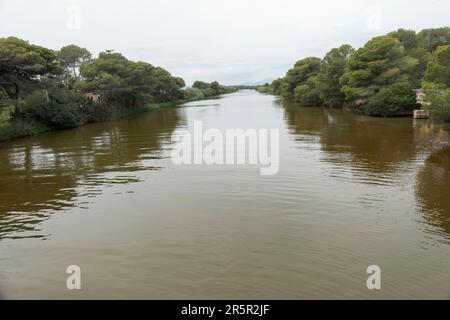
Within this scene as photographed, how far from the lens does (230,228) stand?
27.8 ft

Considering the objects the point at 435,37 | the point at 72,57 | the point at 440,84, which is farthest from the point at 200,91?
the point at 440,84

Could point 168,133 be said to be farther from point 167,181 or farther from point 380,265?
point 380,265

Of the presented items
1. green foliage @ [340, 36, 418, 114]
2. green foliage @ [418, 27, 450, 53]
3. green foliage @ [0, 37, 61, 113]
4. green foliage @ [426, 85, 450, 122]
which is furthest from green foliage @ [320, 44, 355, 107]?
green foliage @ [0, 37, 61, 113]

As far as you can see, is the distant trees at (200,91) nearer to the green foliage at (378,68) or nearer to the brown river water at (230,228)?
the green foliage at (378,68)

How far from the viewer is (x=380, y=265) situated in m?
6.71

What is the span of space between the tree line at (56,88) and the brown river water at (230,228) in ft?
40.9

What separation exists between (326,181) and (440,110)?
1032 centimetres

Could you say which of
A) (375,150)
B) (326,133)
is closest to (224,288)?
(375,150)

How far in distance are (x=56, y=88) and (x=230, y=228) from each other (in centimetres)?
3056

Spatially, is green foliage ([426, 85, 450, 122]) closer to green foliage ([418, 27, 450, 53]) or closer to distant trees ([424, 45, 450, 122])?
distant trees ([424, 45, 450, 122])

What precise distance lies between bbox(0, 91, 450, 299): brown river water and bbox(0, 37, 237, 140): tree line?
40.9ft

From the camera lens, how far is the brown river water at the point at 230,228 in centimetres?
628

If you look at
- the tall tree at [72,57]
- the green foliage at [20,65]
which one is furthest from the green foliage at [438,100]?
the tall tree at [72,57]
